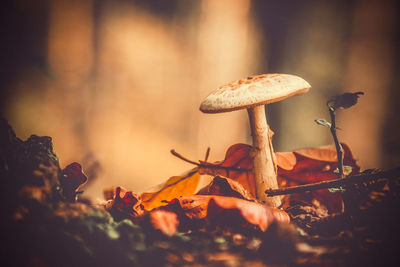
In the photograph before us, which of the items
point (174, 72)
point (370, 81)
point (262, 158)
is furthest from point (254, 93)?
point (370, 81)

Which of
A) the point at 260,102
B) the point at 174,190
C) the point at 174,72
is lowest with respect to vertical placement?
the point at 174,190

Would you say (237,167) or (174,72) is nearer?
(237,167)

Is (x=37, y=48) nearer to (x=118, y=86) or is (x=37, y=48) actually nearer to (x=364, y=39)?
(x=118, y=86)

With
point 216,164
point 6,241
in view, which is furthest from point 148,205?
point 6,241

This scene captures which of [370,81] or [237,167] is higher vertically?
[370,81]

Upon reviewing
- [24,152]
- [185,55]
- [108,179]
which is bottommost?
[108,179]

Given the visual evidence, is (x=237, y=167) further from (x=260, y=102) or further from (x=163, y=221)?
(x=163, y=221)
